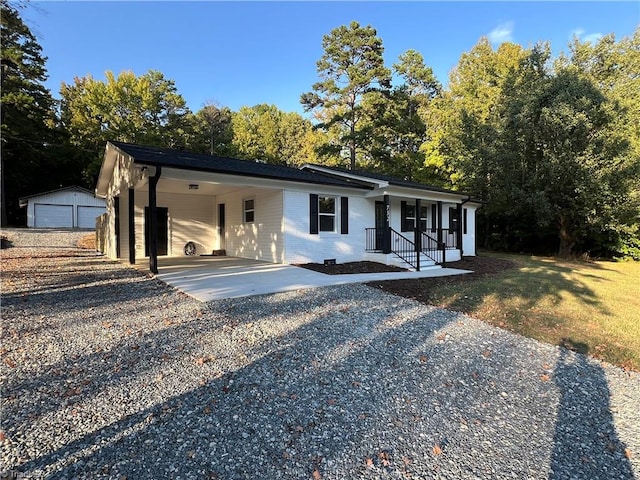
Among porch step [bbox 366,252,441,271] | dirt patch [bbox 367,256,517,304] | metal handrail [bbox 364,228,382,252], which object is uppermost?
metal handrail [bbox 364,228,382,252]

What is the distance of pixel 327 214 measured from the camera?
40.4 ft

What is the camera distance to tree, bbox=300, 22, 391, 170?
23922 millimetres

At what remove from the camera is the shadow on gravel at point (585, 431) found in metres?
2.36

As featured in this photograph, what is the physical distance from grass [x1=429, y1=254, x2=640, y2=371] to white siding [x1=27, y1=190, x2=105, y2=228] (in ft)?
96.4

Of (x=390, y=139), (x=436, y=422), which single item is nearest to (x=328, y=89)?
(x=390, y=139)

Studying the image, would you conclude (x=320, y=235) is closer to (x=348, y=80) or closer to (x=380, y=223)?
(x=380, y=223)

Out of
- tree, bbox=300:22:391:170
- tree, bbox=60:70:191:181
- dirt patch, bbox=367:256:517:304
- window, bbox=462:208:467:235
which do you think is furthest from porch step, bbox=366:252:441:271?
tree, bbox=60:70:191:181

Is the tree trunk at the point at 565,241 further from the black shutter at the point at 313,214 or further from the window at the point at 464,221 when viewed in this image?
the black shutter at the point at 313,214

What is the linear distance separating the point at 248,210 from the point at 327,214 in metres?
3.23

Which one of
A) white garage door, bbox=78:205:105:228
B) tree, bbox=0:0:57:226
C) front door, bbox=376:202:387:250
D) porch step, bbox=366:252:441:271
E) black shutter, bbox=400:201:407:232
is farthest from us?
white garage door, bbox=78:205:105:228

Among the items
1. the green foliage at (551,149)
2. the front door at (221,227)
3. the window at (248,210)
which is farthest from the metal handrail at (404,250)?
the green foliage at (551,149)

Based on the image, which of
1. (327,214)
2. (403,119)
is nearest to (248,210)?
(327,214)

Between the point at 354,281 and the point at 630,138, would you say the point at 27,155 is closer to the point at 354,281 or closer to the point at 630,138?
the point at 354,281

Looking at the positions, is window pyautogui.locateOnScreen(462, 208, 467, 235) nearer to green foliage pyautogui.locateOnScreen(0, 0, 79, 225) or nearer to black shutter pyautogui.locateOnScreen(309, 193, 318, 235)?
black shutter pyautogui.locateOnScreen(309, 193, 318, 235)
